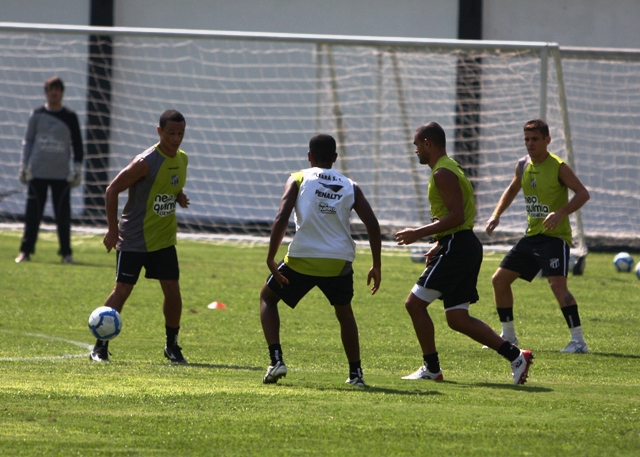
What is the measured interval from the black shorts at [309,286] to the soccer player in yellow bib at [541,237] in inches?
99.7

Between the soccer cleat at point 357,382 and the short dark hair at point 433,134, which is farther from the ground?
the short dark hair at point 433,134

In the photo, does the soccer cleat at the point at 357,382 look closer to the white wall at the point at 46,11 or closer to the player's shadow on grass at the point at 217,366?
the player's shadow on grass at the point at 217,366

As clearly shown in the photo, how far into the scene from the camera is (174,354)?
26.0ft

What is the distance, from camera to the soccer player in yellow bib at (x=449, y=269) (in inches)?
268

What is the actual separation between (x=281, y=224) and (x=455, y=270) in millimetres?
1295

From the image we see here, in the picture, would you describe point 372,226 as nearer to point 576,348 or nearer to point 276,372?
point 276,372

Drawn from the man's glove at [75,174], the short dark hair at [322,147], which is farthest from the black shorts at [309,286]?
the man's glove at [75,174]

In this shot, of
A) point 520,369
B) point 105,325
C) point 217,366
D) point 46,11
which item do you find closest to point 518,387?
point 520,369

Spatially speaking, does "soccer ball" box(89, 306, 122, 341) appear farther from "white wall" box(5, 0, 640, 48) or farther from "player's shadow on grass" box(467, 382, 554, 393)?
"white wall" box(5, 0, 640, 48)

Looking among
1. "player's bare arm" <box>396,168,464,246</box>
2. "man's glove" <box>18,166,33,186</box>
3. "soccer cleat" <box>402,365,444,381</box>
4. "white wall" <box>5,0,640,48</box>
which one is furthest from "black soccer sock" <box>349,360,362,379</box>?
"white wall" <box>5,0,640,48</box>

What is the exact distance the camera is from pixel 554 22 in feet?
66.5

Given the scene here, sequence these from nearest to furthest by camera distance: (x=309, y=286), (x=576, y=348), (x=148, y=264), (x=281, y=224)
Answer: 1. (x=281, y=224)
2. (x=309, y=286)
3. (x=148, y=264)
4. (x=576, y=348)

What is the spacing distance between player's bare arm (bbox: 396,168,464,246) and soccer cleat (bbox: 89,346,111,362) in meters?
2.50

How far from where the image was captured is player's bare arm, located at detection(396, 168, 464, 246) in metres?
6.74
